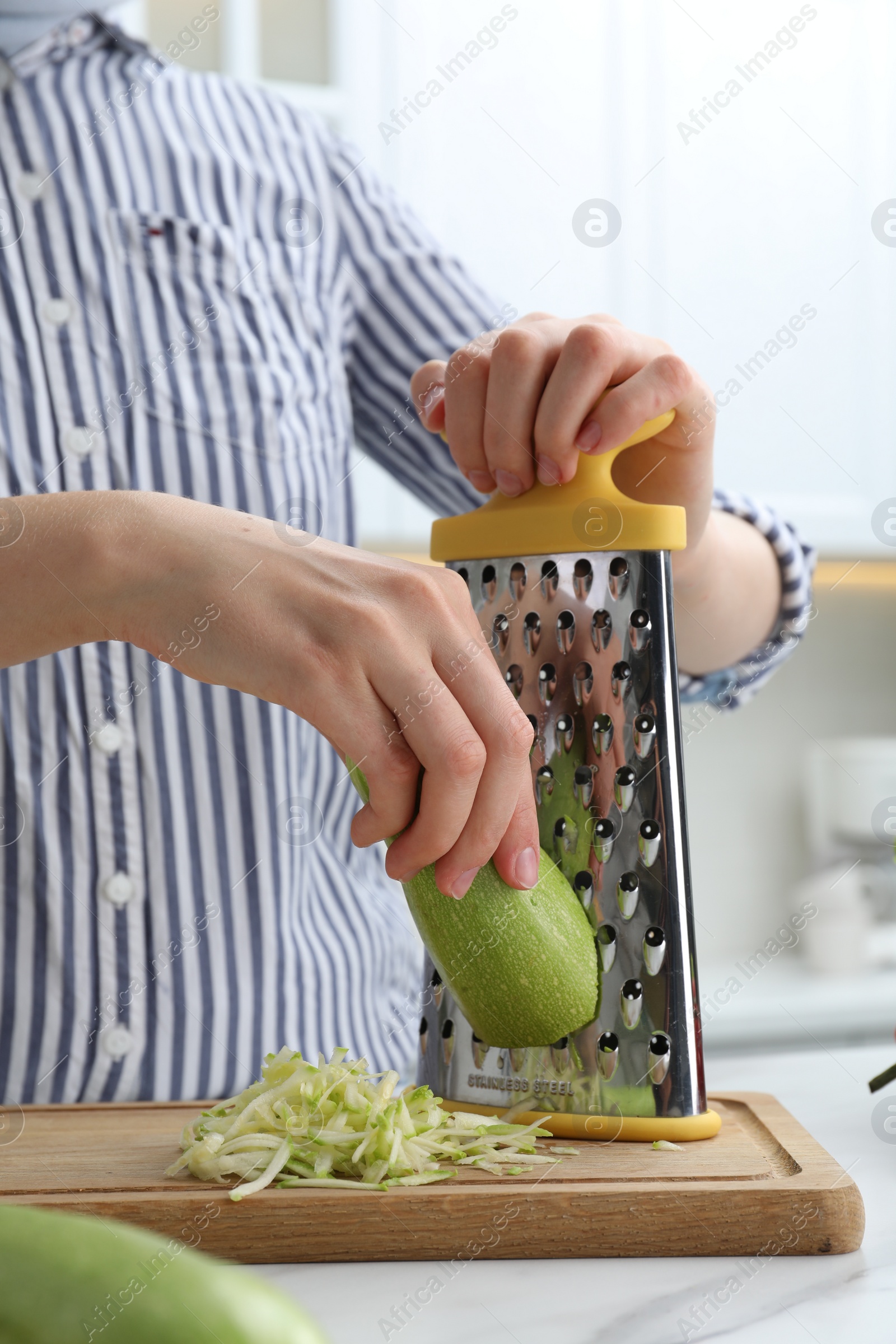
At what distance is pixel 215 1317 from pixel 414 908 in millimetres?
406

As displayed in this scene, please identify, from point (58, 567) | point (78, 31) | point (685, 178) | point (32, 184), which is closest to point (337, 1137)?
point (58, 567)

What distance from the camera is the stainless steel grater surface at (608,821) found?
0.69 meters

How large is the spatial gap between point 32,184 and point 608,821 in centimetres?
78

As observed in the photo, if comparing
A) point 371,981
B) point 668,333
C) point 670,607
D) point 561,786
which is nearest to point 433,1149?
point 561,786

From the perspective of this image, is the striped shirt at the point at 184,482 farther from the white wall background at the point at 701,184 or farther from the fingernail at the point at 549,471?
the white wall background at the point at 701,184

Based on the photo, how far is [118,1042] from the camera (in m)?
0.96

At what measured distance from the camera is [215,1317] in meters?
0.26

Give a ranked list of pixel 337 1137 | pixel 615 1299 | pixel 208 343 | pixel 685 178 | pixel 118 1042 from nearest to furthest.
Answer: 1. pixel 615 1299
2. pixel 337 1137
3. pixel 118 1042
4. pixel 208 343
5. pixel 685 178

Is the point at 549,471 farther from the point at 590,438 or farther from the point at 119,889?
the point at 119,889

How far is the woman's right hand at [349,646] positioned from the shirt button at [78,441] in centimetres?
37

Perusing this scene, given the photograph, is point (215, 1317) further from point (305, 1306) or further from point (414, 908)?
point (414, 908)

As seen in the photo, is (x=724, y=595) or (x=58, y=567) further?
(x=724, y=595)

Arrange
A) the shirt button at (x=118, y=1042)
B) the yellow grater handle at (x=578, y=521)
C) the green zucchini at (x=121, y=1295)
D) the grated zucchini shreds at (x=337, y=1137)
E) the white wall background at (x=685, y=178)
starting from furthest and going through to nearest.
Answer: the white wall background at (x=685, y=178) → the shirt button at (x=118, y=1042) → the yellow grater handle at (x=578, y=521) → the grated zucchini shreds at (x=337, y=1137) → the green zucchini at (x=121, y=1295)

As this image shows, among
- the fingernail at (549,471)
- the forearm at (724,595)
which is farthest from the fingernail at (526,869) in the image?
the forearm at (724,595)
